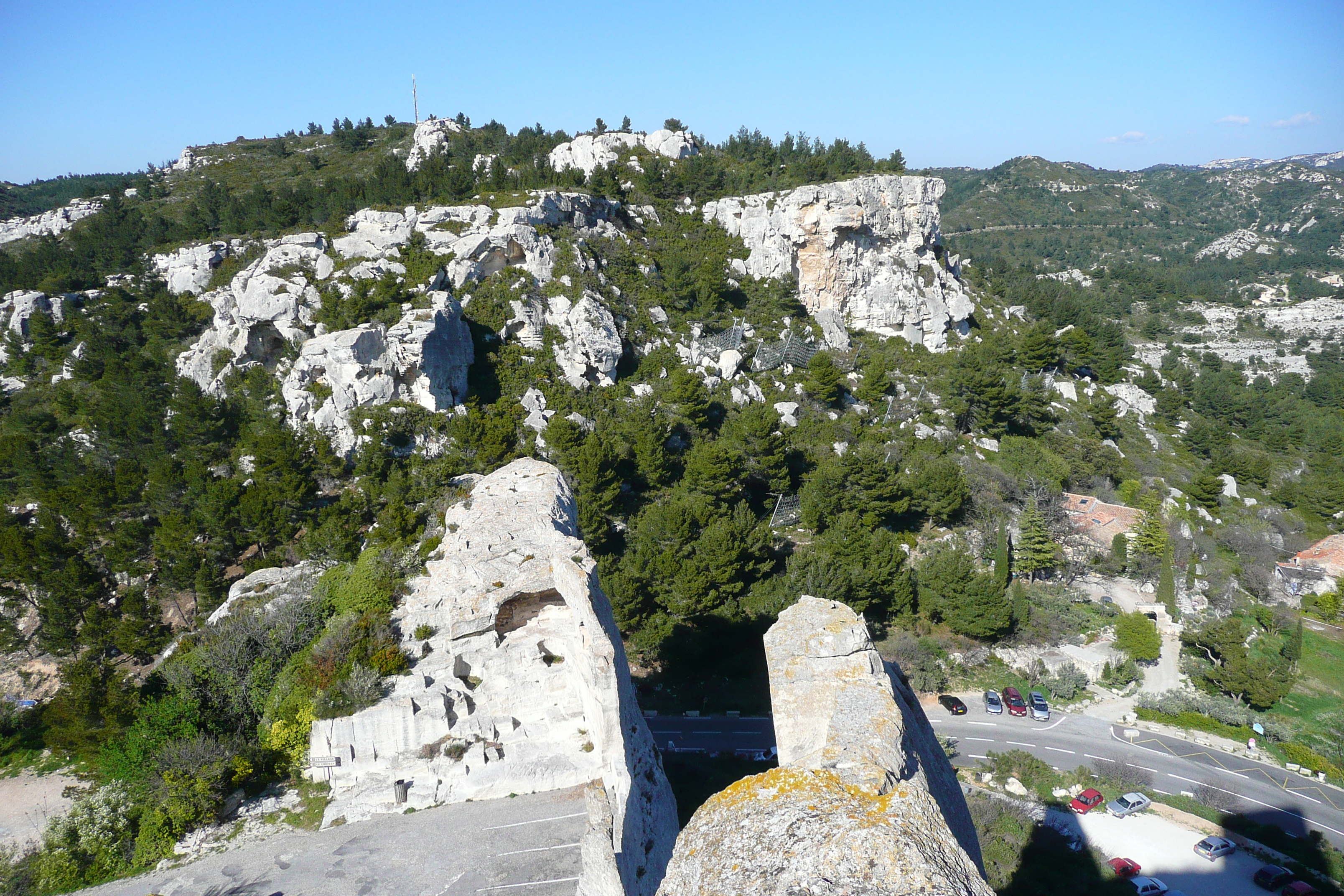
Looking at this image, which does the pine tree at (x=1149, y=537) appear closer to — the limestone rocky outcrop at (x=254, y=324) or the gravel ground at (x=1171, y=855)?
the gravel ground at (x=1171, y=855)

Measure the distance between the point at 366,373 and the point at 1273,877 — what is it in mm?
39180

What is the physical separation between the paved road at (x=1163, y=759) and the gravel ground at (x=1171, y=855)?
2395 mm

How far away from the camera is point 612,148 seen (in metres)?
61.8

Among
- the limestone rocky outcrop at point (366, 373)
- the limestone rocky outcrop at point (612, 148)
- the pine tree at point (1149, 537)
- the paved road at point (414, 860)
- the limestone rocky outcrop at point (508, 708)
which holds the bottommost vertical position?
the pine tree at point (1149, 537)

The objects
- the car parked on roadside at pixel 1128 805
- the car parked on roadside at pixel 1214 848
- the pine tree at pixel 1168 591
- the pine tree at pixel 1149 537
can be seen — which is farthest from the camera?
the pine tree at pixel 1149 537

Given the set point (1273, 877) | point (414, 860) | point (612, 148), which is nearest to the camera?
point (414, 860)

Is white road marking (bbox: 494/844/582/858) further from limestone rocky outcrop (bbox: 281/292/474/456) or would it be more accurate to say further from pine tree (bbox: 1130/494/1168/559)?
pine tree (bbox: 1130/494/1168/559)

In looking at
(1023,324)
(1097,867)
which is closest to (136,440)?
(1097,867)

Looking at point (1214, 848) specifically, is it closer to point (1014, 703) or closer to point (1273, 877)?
point (1273, 877)

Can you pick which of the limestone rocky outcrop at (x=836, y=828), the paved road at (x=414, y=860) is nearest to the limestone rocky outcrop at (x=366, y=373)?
the paved road at (x=414, y=860)

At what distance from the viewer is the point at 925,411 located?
4319cm

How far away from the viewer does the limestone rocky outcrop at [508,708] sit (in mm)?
12383

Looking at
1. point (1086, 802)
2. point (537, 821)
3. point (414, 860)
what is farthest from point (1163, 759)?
point (414, 860)

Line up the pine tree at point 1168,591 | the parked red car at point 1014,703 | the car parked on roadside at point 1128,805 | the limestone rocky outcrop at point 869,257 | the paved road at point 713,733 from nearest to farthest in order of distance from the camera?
1. the car parked on roadside at point 1128,805
2. the paved road at point 713,733
3. the parked red car at point 1014,703
4. the pine tree at point 1168,591
5. the limestone rocky outcrop at point 869,257
